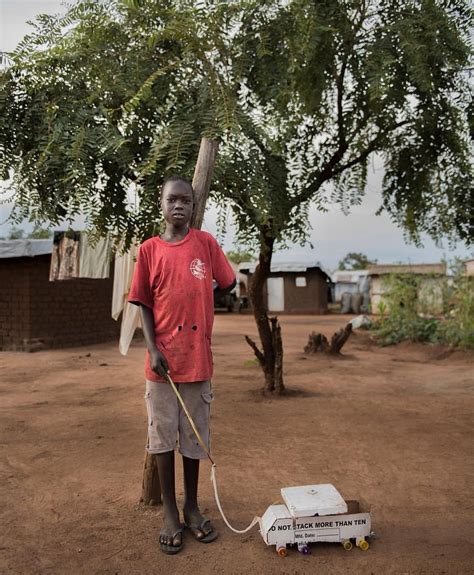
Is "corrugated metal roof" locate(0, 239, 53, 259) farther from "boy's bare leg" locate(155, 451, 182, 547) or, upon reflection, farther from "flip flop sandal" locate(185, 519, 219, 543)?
"flip flop sandal" locate(185, 519, 219, 543)

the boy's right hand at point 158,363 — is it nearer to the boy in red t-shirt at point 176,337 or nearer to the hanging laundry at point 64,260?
the boy in red t-shirt at point 176,337

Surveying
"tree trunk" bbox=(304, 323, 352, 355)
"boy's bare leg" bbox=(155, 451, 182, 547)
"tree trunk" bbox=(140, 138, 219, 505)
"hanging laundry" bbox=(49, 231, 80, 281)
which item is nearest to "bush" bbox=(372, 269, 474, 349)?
"tree trunk" bbox=(304, 323, 352, 355)

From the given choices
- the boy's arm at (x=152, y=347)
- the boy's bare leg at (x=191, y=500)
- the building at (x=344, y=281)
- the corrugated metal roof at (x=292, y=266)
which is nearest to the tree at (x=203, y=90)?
the boy's arm at (x=152, y=347)

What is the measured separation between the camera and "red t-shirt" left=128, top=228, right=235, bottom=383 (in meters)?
2.70

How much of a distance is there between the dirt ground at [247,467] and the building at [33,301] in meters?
3.07

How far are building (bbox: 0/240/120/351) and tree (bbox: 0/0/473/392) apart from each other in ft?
23.6

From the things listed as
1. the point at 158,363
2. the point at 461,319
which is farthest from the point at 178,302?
the point at 461,319

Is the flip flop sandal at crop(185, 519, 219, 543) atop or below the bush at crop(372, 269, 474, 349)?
below

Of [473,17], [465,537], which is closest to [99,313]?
[473,17]

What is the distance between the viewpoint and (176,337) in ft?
8.84

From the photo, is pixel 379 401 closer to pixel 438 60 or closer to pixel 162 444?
pixel 438 60

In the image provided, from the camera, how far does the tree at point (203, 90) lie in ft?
12.3

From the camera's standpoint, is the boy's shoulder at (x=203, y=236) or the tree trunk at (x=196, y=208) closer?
the boy's shoulder at (x=203, y=236)

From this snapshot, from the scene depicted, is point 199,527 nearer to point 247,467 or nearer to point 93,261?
point 247,467
